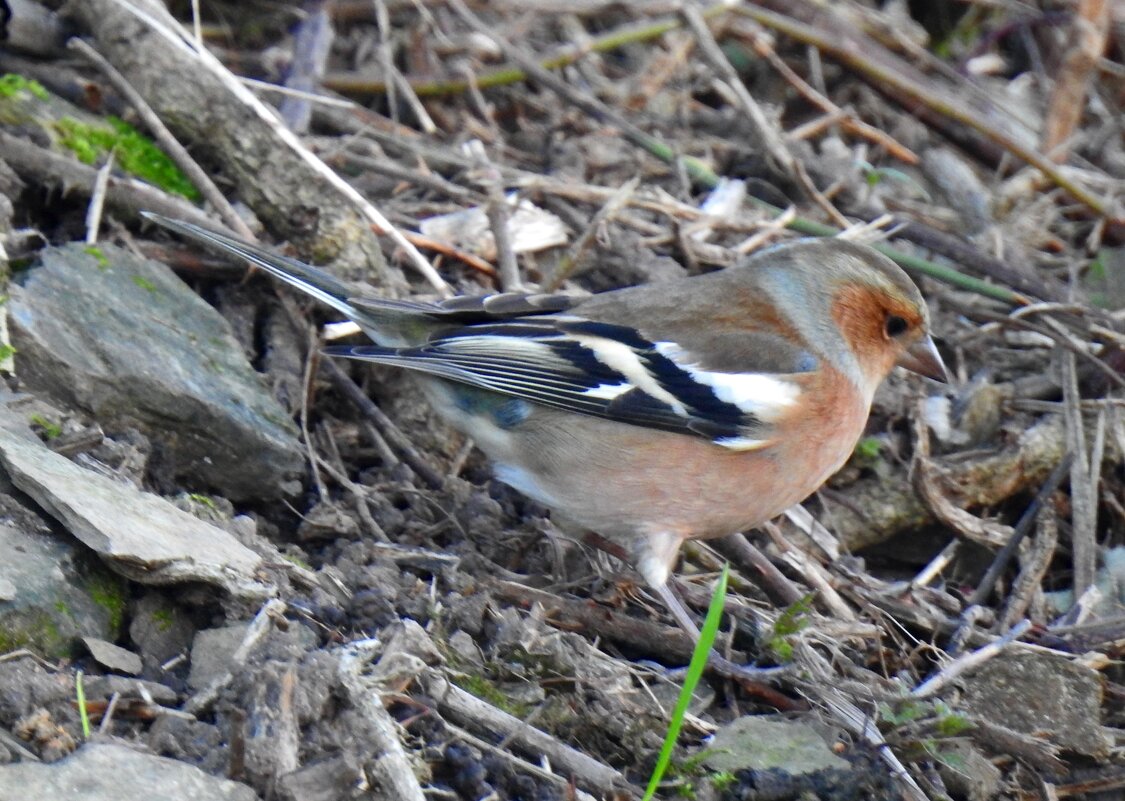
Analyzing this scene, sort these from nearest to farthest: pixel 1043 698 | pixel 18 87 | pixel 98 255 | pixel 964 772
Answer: pixel 964 772, pixel 1043 698, pixel 98 255, pixel 18 87

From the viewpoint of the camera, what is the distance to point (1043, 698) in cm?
369

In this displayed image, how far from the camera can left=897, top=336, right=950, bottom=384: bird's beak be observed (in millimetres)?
4647

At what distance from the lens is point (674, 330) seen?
4.26 m

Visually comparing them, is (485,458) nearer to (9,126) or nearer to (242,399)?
(242,399)

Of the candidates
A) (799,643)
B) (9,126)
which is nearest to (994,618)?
(799,643)

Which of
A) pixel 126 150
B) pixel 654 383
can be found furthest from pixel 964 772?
pixel 126 150

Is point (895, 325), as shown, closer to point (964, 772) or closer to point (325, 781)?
point (964, 772)

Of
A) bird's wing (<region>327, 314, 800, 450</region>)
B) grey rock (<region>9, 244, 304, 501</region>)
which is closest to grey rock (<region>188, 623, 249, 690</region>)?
grey rock (<region>9, 244, 304, 501</region>)

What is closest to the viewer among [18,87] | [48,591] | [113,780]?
[113,780]

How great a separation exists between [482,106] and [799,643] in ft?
10.7

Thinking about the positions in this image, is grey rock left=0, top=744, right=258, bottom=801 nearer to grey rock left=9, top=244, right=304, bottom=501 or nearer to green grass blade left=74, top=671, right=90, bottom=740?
green grass blade left=74, top=671, right=90, bottom=740

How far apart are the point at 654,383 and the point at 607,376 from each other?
Answer: 0.51 ft

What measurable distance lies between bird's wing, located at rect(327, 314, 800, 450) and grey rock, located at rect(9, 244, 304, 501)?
0.38 metres

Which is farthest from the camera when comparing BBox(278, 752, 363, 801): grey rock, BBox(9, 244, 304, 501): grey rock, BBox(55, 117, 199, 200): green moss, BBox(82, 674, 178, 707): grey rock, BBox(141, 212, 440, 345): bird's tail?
BBox(55, 117, 199, 200): green moss
